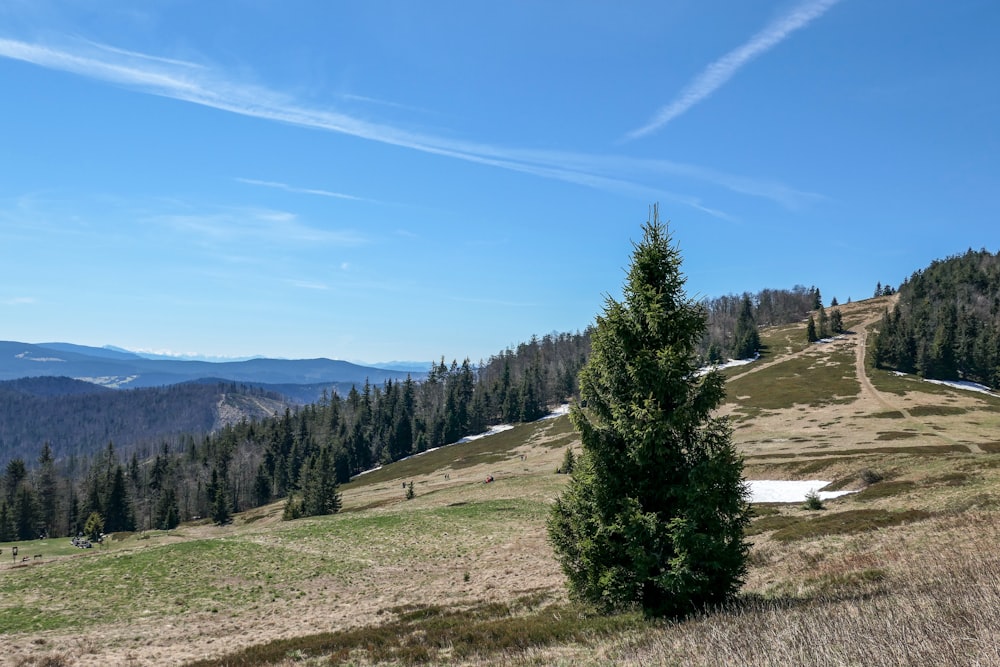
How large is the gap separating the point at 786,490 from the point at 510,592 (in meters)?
33.0

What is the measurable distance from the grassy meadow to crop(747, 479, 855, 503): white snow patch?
1.61 metres

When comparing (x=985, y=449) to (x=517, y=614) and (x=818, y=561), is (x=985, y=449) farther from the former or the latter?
(x=517, y=614)

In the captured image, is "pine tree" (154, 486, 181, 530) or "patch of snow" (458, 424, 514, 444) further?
"patch of snow" (458, 424, 514, 444)

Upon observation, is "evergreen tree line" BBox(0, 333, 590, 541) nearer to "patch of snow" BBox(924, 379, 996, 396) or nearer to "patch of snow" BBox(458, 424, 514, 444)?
"patch of snow" BBox(458, 424, 514, 444)

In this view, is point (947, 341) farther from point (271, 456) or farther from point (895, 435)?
point (271, 456)

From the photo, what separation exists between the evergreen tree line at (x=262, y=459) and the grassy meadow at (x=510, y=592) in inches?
2321

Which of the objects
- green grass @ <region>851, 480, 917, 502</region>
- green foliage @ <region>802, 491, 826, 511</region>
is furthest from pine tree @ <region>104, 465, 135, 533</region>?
green grass @ <region>851, 480, 917, 502</region>

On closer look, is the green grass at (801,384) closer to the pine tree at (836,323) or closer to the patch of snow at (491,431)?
the pine tree at (836,323)

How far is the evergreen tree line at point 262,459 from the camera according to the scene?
112375 mm

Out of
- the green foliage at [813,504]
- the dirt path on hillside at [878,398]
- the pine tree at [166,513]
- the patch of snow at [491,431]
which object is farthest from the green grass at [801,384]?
the pine tree at [166,513]

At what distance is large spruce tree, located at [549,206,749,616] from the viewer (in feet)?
46.0

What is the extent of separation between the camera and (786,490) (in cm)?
4759

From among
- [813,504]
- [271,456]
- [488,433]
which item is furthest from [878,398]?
[271,456]

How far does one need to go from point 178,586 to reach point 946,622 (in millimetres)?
36248
